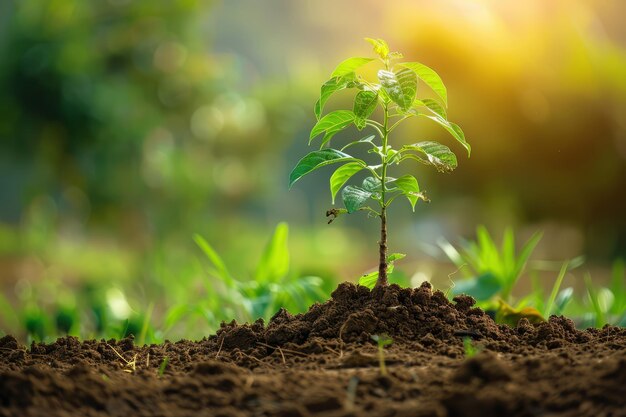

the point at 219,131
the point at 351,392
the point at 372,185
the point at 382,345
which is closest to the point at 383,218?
the point at 372,185

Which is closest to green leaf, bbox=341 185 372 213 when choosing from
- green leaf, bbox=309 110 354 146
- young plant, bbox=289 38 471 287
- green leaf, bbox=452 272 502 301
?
young plant, bbox=289 38 471 287

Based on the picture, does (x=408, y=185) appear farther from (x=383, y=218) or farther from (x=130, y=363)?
(x=130, y=363)

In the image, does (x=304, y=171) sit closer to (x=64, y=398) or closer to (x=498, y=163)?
(x=64, y=398)

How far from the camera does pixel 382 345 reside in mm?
1334

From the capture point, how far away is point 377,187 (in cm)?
149

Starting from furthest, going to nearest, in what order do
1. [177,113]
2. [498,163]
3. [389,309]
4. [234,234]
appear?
[234,234] < [177,113] < [498,163] < [389,309]

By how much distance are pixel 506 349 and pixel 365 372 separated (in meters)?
0.33

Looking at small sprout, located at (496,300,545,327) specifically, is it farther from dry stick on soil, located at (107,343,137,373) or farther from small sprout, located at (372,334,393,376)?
dry stick on soil, located at (107,343,137,373)

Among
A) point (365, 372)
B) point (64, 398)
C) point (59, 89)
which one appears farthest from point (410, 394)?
point (59, 89)

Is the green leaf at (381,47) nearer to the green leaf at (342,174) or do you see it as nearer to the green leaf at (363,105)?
the green leaf at (363,105)

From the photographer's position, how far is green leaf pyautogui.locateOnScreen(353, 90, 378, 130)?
1.47 metres

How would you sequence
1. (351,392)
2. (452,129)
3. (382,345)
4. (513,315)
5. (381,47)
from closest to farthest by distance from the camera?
(351,392)
(382,345)
(452,129)
(381,47)
(513,315)

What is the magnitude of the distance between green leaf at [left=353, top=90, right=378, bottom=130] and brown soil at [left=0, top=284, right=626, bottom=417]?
36 centimetres

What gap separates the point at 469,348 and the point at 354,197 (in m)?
0.36
